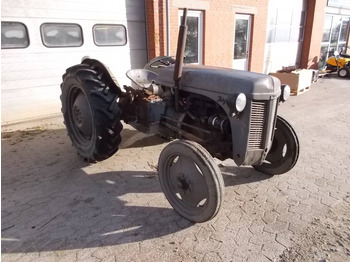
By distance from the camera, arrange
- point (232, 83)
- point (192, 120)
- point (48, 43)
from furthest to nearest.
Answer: point (48, 43) → point (192, 120) → point (232, 83)

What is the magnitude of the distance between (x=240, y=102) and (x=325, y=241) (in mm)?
1403

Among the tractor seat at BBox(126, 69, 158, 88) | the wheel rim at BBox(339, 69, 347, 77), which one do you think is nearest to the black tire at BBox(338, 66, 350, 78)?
the wheel rim at BBox(339, 69, 347, 77)

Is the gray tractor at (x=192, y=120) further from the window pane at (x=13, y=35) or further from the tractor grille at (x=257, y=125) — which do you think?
the window pane at (x=13, y=35)

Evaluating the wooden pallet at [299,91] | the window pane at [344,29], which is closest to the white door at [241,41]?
the wooden pallet at [299,91]

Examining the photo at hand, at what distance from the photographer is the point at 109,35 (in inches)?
245

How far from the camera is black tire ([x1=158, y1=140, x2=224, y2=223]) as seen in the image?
7.34 ft

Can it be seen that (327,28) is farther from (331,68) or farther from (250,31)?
(250,31)

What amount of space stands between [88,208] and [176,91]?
1.53 metres

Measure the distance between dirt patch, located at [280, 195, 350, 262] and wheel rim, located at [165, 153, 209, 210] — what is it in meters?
0.81

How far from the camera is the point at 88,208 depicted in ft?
9.17

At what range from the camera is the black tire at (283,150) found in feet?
10.2

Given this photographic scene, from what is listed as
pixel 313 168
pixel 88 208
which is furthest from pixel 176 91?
pixel 313 168

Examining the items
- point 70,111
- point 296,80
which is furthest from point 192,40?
point 70,111

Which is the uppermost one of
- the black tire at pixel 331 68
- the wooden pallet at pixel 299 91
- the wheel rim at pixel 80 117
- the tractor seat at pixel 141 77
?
the tractor seat at pixel 141 77
